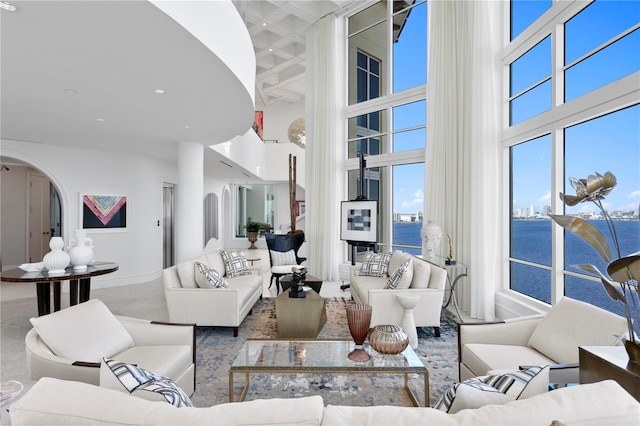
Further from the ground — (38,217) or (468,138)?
(468,138)

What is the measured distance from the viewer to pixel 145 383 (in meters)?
1.30

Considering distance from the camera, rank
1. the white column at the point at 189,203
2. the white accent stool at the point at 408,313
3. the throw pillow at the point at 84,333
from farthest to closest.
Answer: the white column at the point at 189,203, the white accent stool at the point at 408,313, the throw pillow at the point at 84,333

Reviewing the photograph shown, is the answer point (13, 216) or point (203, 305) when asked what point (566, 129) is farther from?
point (13, 216)

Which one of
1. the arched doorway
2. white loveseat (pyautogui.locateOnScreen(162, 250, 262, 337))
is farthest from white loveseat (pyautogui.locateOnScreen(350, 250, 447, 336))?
the arched doorway

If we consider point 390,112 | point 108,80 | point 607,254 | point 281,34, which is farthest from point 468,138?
point 281,34

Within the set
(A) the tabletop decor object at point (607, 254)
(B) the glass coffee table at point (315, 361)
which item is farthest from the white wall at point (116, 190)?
(A) the tabletop decor object at point (607, 254)

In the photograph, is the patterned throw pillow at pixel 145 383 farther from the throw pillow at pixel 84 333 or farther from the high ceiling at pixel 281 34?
the high ceiling at pixel 281 34

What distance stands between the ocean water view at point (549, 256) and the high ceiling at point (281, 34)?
169 inches

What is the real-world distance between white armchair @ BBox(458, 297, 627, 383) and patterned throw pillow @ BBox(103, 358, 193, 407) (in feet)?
5.93

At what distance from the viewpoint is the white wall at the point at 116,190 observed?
6.14 meters

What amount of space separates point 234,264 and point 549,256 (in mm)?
4096

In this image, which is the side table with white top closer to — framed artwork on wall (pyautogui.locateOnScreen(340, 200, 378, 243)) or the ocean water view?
the ocean water view

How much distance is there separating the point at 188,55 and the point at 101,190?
Answer: 17.6ft

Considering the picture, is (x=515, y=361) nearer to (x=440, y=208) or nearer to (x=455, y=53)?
(x=440, y=208)
